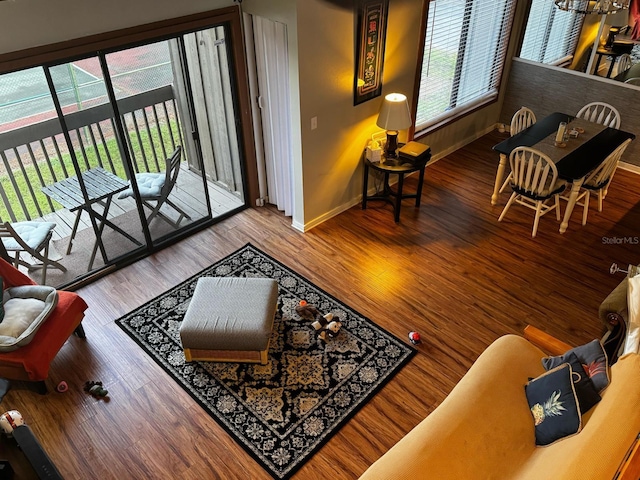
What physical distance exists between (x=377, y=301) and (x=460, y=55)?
126 inches

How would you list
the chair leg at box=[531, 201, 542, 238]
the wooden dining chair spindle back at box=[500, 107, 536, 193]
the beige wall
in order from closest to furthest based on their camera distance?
the beige wall
the chair leg at box=[531, 201, 542, 238]
the wooden dining chair spindle back at box=[500, 107, 536, 193]

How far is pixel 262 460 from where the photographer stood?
3.11 m

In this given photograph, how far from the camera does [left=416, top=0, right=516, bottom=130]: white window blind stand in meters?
5.34

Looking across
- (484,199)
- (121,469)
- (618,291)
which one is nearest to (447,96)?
(484,199)

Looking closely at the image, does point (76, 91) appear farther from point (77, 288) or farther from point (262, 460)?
point (262, 460)

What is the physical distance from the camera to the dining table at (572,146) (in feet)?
15.1

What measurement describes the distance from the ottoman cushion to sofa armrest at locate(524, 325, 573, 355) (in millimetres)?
1757

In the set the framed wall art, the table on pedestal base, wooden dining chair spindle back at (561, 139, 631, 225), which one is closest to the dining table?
wooden dining chair spindle back at (561, 139, 631, 225)

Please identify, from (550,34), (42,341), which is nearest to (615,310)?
(42,341)

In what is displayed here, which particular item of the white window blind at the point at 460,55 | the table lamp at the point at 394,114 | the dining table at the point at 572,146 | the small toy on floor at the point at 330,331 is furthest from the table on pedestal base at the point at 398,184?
the small toy on floor at the point at 330,331

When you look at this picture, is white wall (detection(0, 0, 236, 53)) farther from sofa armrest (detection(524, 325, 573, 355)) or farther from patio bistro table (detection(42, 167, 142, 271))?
sofa armrest (detection(524, 325, 573, 355))

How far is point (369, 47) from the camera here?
459 cm

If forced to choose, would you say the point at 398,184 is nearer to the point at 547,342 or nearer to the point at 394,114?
the point at 394,114

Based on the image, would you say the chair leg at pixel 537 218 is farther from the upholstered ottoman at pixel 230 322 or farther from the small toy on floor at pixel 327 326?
the upholstered ottoman at pixel 230 322
